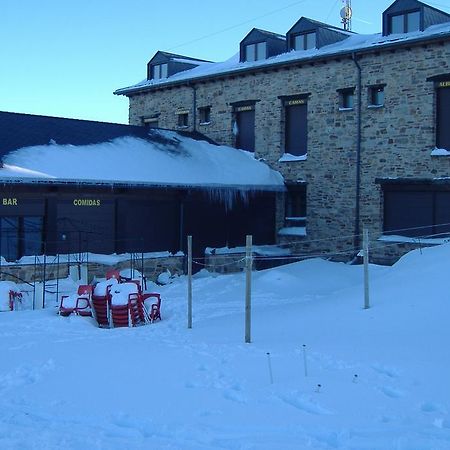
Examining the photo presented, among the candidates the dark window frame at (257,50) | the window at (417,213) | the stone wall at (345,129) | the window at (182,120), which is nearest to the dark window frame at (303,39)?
the stone wall at (345,129)

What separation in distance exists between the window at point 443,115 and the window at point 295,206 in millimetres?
5467

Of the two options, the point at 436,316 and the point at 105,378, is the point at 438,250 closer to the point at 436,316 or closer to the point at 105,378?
the point at 436,316

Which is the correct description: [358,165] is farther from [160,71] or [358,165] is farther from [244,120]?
[160,71]

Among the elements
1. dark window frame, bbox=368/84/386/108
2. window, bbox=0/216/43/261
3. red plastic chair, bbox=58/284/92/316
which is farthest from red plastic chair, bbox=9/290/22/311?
dark window frame, bbox=368/84/386/108

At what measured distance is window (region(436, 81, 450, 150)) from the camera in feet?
66.0

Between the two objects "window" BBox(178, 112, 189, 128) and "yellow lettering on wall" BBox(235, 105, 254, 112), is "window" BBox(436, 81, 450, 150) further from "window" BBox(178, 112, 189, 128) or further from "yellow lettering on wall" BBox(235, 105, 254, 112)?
"window" BBox(178, 112, 189, 128)

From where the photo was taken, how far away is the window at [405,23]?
70.1ft

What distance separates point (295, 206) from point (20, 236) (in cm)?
1035

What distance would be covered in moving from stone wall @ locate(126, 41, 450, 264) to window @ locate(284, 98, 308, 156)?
0.87ft

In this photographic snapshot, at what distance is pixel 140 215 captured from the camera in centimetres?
2114

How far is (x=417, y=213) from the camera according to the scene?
68.2ft

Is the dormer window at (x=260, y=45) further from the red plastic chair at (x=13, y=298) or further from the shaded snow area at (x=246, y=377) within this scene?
the red plastic chair at (x=13, y=298)

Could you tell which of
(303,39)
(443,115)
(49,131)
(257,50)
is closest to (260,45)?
(257,50)

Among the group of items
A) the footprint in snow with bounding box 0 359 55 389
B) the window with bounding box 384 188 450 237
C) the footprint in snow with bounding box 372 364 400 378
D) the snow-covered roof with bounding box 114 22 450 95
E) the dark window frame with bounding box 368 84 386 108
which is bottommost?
the footprint in snow with bounding box 0 359 55 389
